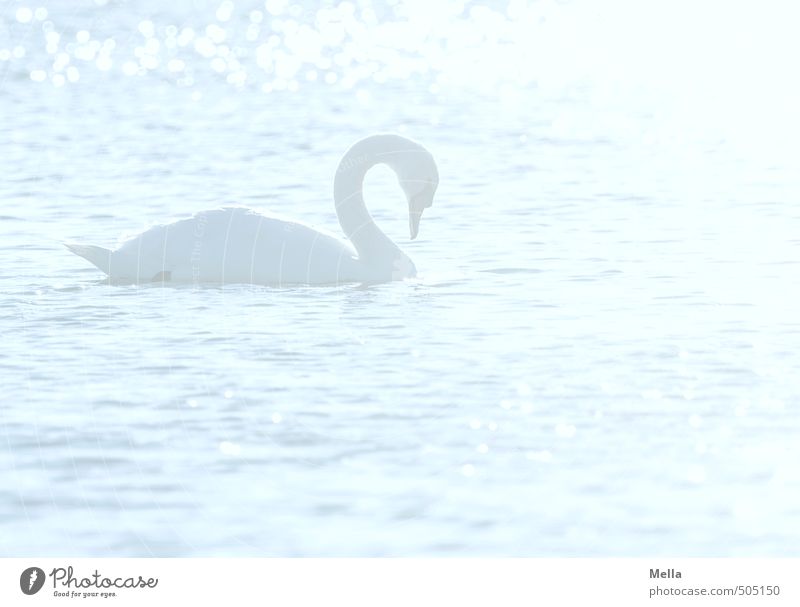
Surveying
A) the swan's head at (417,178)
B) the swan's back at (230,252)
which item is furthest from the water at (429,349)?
the swan's head at (417,178)

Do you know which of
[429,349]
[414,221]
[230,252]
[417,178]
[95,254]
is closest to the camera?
[429,349]

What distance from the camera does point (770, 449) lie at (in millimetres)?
13633

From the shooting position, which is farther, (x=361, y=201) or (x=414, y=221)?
(x=361, y=201)

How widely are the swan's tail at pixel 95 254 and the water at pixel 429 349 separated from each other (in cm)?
43

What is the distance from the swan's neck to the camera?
793 inches

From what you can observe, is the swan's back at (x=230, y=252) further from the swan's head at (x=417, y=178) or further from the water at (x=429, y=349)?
the swan's head at (x=417, y=178)

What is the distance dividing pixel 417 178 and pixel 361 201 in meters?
0.89

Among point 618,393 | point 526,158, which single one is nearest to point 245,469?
point 618,393

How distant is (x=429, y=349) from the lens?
54.7 feet

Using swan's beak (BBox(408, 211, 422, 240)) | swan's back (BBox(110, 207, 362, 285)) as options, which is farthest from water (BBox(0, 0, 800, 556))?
swan's beak (BBox(408, 211, 422, 240))

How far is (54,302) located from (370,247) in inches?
124

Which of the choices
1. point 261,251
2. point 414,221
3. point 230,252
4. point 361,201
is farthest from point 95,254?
point 414,221

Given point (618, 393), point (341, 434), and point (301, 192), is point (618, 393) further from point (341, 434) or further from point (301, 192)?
point (301, 192)

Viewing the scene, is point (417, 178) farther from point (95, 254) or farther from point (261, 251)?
point (95, 254)
